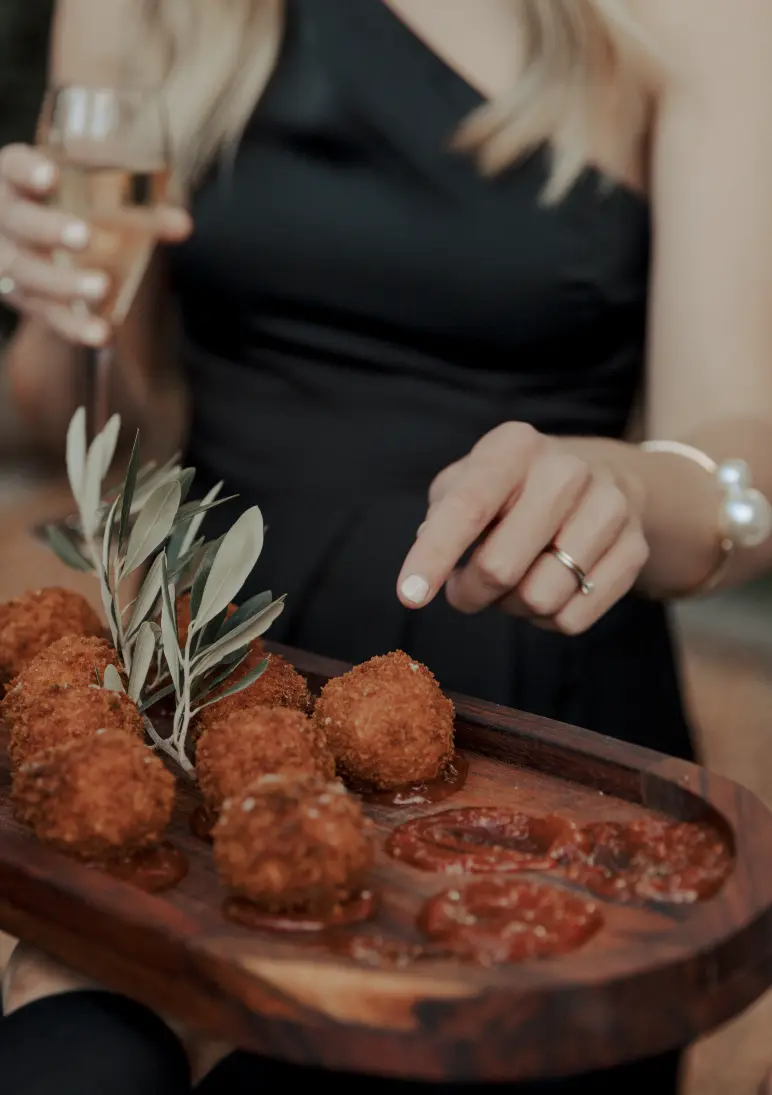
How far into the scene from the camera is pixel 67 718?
0.71m

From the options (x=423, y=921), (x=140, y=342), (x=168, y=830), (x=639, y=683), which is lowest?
(x=140, y=342)

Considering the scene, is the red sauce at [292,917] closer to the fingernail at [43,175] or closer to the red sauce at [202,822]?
the red sauce at [202,822]

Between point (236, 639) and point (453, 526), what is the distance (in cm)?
17

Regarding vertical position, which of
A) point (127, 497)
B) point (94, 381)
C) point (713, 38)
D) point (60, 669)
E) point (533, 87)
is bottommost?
point (94, 381)

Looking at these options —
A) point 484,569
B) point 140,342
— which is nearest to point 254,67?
point 140,342

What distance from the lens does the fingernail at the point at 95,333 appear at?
1112 millimetres

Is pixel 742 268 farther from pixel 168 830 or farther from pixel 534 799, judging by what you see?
pixel 168 830

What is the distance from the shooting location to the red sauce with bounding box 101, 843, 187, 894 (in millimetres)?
612

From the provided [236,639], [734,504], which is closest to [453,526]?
[236,639]

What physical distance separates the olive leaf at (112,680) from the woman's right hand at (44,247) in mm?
467

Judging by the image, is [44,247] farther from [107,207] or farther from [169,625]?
[169,625]

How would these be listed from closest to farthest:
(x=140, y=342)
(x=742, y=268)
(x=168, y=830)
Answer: (x=168, y=830)
(x=742, y=268)
(x=140, y=342)

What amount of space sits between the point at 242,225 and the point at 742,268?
575 millimetres

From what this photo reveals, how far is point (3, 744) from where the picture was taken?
30.9 inches
